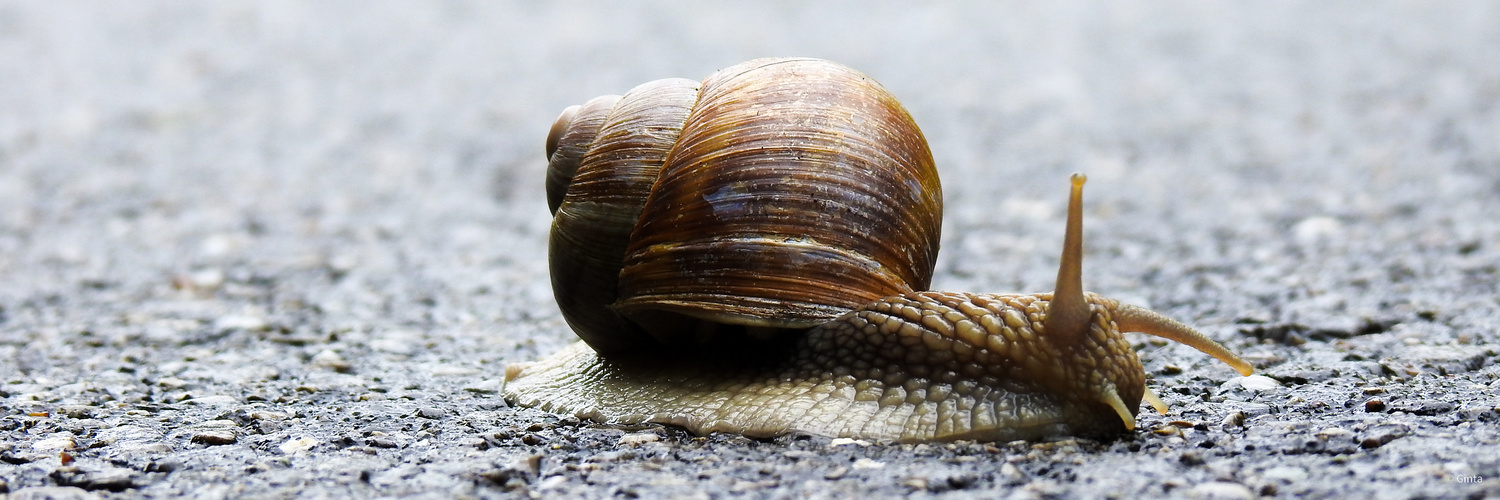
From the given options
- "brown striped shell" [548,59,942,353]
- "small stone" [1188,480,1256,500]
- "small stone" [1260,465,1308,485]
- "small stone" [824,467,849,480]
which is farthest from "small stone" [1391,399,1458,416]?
"small stone" [824,467,849,480]

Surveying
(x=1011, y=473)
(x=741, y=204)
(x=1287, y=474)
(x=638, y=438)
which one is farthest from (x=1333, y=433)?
(x=638, y=438)

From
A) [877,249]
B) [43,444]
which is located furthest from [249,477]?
[877,249]

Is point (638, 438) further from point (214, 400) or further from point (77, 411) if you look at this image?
point (77, 411)

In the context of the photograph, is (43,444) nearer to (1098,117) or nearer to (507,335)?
(507,335)

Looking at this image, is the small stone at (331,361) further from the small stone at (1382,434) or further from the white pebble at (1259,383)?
the small stone at (1382,434)

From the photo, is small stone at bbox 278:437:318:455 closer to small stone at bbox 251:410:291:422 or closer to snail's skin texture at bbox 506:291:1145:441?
small stone at bbox 251:410:291:422

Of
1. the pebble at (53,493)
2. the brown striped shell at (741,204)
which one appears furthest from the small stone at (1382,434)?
the pebble at (53,493)
